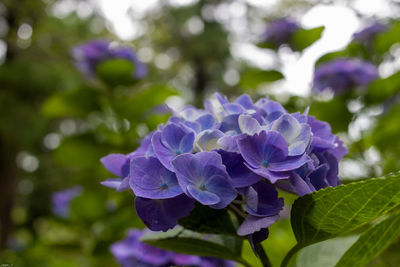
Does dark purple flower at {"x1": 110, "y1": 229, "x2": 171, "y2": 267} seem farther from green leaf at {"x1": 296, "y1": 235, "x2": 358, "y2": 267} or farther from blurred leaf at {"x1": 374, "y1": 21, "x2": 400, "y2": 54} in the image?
blurred leaf at {"x1": 374, "y1": 21, "x2": 400, "y2": 54}

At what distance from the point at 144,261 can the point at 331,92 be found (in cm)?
85

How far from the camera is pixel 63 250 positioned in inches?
A: 63.2

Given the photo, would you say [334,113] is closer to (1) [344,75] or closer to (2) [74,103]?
(1) [344,75]

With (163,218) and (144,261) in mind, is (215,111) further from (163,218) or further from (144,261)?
(144,261)

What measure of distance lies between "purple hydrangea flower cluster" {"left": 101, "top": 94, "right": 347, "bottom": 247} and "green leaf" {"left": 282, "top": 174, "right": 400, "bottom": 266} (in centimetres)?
2

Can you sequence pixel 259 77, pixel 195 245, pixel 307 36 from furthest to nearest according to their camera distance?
pixel 259 77 → pixel 307 36 → pixel 195 245

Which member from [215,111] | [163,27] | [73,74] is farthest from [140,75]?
[163,27]

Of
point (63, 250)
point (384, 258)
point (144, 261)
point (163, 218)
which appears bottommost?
point (63, 250)

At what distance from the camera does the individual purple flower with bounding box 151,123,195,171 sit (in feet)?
1.45

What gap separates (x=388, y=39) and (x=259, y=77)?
42cm

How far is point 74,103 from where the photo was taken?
1510mm

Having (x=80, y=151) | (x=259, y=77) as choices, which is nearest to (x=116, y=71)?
(x=80, y=151)

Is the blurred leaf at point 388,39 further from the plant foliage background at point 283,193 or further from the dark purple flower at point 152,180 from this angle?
the dark purple flower at point 152,180

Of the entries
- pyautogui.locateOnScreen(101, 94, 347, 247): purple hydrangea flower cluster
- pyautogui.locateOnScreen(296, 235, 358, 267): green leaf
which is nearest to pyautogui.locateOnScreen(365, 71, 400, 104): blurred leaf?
pyautogui.locateOnScreen(296, 235, 358, 267): green leaf
